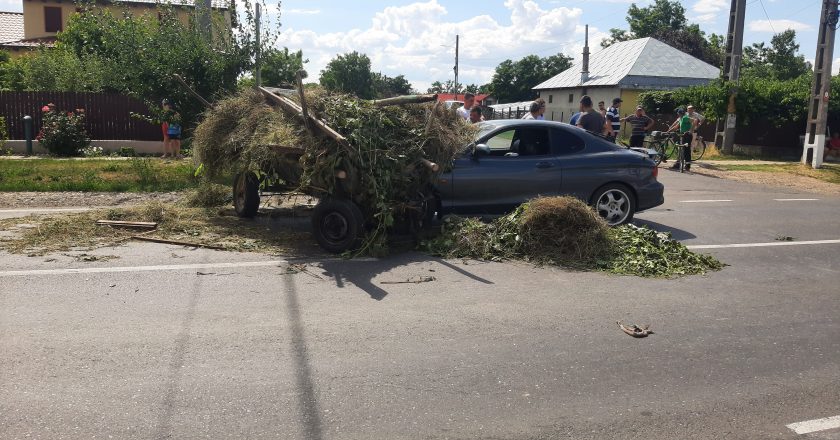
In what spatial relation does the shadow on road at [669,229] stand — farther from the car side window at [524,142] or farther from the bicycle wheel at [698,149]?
the bicycle wheel at [698,149]

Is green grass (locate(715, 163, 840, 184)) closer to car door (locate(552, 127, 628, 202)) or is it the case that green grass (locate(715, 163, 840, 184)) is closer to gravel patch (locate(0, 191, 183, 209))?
car door (locate(552, 127, 628, 202))

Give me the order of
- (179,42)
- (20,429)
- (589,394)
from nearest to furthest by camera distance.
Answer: (20,429) < (589,394) < (179,42)

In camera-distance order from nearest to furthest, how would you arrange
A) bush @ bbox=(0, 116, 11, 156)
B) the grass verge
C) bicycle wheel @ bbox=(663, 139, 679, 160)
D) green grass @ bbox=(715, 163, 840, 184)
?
the grass verge → bush @ bbox=(0, 116, 11, 156) → green grass @ bbox=(715, 163, 840, 184) → bicycle wheel @ bbox=(663, 139, 679, 160)

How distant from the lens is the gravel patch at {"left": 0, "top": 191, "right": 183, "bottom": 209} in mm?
11227

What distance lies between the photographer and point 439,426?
156 inches

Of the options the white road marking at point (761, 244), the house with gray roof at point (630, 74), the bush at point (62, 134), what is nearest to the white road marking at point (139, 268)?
the white road marking at point (761, 244)

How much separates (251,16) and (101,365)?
12.8m

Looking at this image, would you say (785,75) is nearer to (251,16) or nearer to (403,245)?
(251,16)

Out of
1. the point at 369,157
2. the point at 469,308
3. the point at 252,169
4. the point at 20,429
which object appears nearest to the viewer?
the point at 20,429

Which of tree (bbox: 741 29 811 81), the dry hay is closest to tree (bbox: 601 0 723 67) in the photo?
tree (bbox: 741 29 811 81)

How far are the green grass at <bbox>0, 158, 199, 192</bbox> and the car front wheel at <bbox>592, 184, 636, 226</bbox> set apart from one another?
716cm

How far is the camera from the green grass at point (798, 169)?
1912 cm

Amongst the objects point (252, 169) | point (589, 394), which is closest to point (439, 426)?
point (589, 394)

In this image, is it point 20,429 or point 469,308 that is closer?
point 20,429
